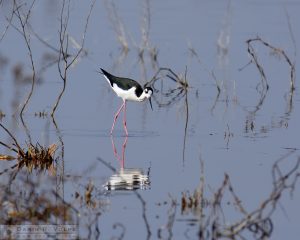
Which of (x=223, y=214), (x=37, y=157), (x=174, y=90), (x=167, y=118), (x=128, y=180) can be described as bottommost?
(x=223, y=214)

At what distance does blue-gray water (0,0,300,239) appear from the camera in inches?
317

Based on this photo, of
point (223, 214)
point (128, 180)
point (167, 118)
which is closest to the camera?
point (223, 214)

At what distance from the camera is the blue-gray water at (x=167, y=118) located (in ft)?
26.4

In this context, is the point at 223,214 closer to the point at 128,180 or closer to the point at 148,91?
the point at 128,180

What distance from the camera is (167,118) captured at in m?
12.5

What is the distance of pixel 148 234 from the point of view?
7254 mm

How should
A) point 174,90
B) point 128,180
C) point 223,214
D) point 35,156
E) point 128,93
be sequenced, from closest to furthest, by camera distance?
point 223,214 → point 128,180 → point 35,156 → point 128,93 → point 174,90

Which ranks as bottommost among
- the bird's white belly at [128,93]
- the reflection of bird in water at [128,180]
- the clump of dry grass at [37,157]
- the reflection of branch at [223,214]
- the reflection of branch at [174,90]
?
the reflection of branch at [223,214]

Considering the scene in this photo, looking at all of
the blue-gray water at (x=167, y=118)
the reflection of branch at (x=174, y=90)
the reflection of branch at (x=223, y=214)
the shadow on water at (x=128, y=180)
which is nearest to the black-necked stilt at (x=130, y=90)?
the blue-gray water at (x=167, y=118)

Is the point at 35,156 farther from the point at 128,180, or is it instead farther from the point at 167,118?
the point at 167,118

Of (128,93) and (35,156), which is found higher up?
(128,93)

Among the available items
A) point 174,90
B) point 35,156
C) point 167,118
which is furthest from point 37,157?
point 174,90

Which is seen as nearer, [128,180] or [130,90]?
[128,180]

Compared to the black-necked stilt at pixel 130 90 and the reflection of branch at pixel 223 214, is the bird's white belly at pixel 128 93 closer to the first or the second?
the black-necked stilt at pixel 130 90
